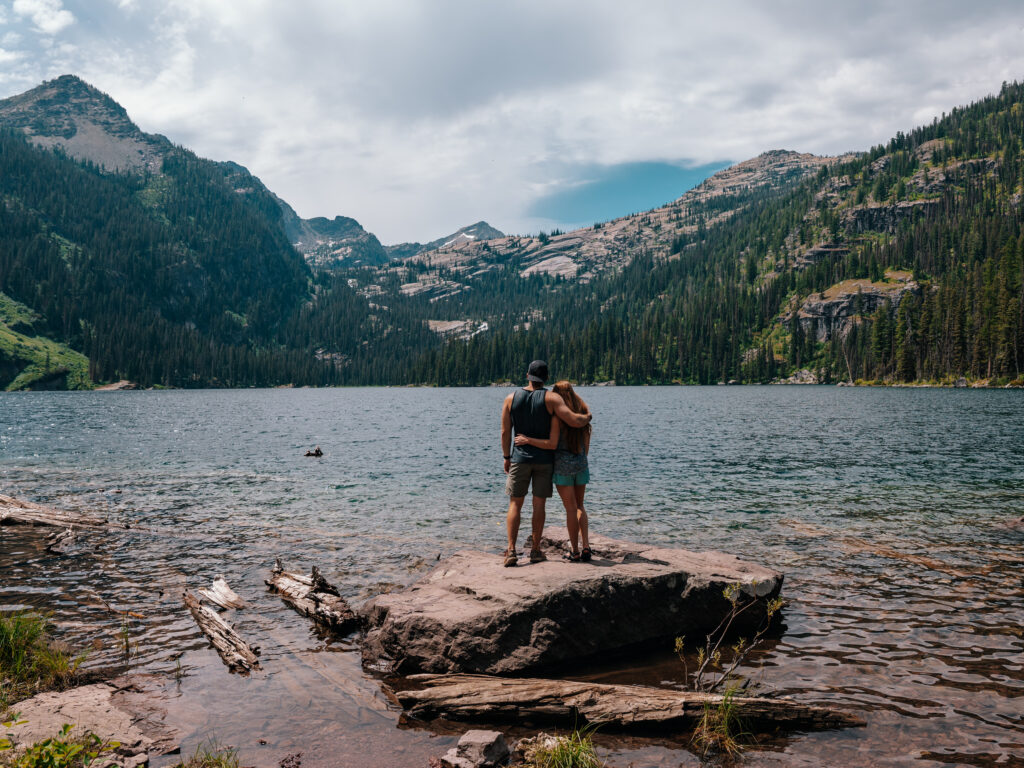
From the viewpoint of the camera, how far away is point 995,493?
25.0 metres

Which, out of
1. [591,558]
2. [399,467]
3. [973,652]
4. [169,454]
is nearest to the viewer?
[973,652]

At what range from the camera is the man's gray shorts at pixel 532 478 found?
1148cm

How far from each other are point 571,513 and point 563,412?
7.21 feet

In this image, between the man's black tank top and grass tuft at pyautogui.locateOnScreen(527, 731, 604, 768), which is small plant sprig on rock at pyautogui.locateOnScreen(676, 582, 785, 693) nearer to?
grass tuft at pyautogui.locateOnScreen(527, 731, 604, 768)

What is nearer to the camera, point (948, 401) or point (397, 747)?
point (397, 747)

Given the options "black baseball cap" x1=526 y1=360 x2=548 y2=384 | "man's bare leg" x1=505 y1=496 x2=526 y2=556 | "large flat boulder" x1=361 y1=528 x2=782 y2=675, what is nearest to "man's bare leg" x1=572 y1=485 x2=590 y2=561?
"large flat boulder" x1=361 y1=528 x2=782 y2=675

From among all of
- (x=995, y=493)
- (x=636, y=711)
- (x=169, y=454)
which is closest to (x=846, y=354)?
(x=995, y=493)

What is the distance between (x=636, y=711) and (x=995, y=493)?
26.3 m

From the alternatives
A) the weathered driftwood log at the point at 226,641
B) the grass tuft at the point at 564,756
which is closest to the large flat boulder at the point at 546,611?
the weathered driftwood log at the point at 226,641

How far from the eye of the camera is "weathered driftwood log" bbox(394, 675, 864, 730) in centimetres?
755

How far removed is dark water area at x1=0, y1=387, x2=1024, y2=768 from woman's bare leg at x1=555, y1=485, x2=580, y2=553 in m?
2.51

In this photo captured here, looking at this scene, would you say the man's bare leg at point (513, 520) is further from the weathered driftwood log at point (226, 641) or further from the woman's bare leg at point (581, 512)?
the weathered driftwood log at point (226, 641)

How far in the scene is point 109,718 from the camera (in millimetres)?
7410

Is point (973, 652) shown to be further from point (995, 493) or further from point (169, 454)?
point (169, 454)
